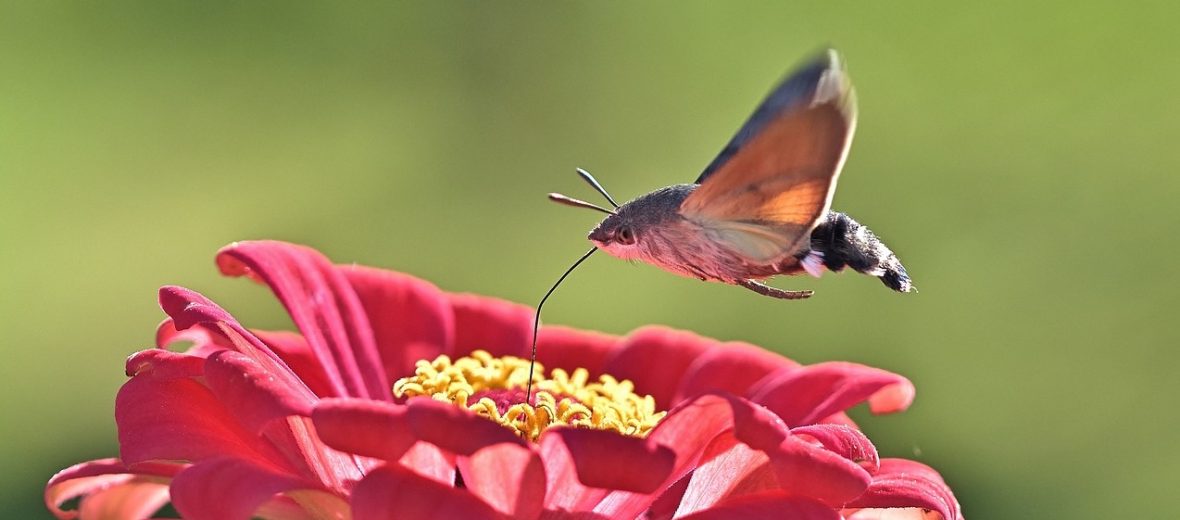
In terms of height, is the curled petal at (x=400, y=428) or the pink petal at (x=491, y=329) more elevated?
the curled petal at (x=400, y=428)

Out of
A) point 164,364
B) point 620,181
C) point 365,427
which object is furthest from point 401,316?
point 620,181

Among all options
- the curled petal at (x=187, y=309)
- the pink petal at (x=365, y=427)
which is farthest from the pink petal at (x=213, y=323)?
the pink petal at (x=365, y=427)

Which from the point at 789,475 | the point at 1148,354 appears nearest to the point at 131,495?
the point at 789,475

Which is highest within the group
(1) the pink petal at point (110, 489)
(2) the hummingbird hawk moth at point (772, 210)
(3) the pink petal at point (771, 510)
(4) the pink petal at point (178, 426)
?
(2) the hummingbird hawk moth at point (772, 210)

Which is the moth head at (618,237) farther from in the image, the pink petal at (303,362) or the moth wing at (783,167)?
the pink petal at (303,362)

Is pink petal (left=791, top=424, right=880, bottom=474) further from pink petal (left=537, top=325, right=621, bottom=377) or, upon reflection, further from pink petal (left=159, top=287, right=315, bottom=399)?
pink petal (left=537, top=325, right=621, bottom=377)

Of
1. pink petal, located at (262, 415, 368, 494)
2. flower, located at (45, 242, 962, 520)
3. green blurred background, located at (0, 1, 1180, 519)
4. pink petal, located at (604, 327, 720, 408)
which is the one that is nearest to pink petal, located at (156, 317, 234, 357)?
flower, located at (45, 242, 962, 520)

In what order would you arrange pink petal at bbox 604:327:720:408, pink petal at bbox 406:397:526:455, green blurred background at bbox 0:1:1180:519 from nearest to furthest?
pink petal at bbox 406:397:526:455, pink petal at bbox 604:327:720:408, green blurred background at bbox 0:1:1180:519
